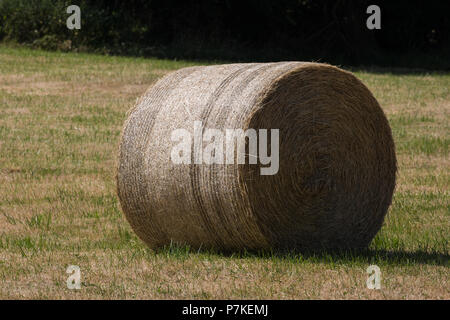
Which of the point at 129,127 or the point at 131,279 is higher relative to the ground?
the point at 129,127

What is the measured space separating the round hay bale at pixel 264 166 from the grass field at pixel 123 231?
25cm

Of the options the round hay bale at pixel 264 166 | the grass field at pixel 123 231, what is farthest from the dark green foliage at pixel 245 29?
the round hay bale at pixel 264 166

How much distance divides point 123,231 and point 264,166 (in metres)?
1.95

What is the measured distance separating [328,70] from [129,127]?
68.6 inches

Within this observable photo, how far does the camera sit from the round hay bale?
7043 millimetres

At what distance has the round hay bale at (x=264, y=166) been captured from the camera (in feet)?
23.1

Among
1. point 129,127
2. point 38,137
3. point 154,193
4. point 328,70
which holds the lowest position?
point 38,137

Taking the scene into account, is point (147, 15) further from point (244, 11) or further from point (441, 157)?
point (441, 157)

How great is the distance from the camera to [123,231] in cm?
846

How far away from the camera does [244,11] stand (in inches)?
979

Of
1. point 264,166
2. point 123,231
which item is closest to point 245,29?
point 123,231

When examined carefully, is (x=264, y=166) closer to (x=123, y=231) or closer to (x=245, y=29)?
(x=123, y=231)
